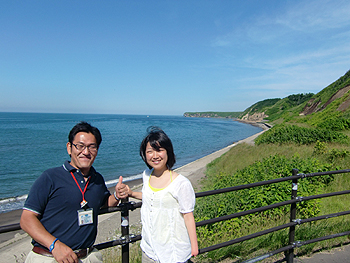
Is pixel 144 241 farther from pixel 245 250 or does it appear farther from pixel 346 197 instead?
pixel 346 197

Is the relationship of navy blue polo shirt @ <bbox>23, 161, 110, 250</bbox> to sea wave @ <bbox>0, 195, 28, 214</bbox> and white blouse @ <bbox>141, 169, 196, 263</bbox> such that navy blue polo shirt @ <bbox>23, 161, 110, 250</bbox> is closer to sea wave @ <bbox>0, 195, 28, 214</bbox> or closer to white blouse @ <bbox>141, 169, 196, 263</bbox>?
white blouse @ <bbox>141, 169, 196, 263</bbox>

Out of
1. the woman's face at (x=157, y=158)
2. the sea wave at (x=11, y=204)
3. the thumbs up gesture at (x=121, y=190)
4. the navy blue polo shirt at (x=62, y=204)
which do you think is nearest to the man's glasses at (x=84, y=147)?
the navy blue polo shirt at (x=62, y=204)

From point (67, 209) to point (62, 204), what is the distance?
6 cm

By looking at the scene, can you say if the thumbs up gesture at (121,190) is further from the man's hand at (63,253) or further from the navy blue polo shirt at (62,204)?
the man's hand at (63,253)

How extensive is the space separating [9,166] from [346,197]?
2757 centimetres

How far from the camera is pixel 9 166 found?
24.3 m

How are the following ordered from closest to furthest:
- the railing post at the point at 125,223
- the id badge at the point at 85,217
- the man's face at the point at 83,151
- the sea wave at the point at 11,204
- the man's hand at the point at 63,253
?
1. the man's hand at the point at 63,253
2. the id badge at the point at 85,217
3. the man's face at the point at 83,151
4. the railing post at the point at 125,223
5. the sea wave at the point at 11,204

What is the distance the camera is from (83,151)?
6.62ft

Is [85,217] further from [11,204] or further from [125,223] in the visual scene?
[11,204]

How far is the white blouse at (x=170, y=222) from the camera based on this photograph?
74.2 inches

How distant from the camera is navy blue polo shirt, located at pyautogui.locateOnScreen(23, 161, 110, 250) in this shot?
1714mm

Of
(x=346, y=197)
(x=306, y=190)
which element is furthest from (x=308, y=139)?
(x=306, y=190)

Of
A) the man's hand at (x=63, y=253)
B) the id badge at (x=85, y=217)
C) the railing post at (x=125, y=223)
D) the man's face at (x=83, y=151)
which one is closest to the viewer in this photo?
the man's hand at (x=63, y=253)

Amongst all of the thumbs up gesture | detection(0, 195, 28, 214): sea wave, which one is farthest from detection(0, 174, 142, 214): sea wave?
the thumbs up gesture
